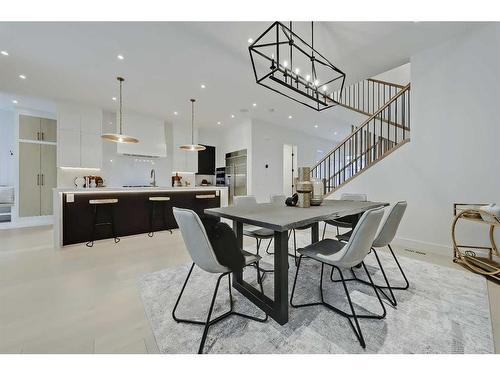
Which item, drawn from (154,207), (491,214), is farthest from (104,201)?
(491,214)

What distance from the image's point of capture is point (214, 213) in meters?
1.81

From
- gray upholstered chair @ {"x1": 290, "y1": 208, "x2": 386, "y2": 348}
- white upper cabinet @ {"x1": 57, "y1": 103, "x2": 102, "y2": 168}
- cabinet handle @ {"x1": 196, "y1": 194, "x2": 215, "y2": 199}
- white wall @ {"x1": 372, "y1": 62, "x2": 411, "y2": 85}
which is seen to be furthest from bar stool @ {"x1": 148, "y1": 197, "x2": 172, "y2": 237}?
white wall @ {"x1": 372, "y1": 62, "x2": 411, "y2": 85}

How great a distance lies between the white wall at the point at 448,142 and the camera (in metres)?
2.69

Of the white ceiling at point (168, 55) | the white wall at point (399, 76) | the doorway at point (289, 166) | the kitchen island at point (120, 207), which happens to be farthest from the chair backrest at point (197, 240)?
the doorway at point (289, 166)

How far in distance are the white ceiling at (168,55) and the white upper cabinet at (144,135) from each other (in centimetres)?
79

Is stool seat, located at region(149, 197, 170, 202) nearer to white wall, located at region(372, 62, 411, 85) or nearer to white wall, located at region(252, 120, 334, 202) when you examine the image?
white wall, located at region(252, 120, 334, 202)

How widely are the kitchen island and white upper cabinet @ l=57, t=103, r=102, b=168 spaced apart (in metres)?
2.31

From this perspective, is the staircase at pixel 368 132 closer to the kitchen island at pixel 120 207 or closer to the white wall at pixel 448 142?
the white wall at pixel 448 142

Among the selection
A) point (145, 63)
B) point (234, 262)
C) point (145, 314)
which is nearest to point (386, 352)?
point (234, 262)

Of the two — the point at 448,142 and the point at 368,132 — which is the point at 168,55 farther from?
the point at 448,142

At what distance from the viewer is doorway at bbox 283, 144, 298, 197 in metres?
7.84

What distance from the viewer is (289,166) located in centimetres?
805

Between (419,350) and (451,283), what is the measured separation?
133 centimetres

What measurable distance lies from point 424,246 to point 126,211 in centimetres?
528
